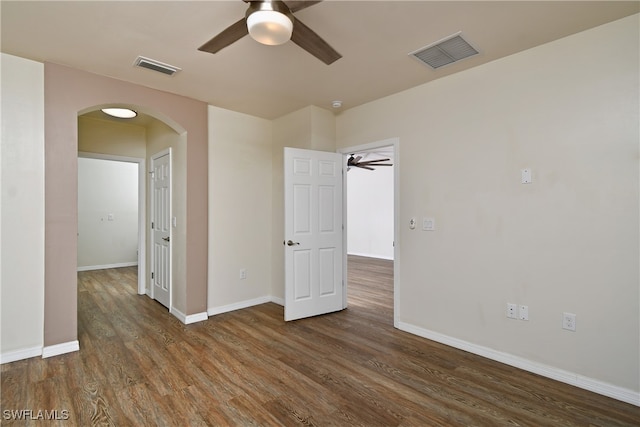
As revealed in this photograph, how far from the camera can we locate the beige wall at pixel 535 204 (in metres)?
2.14

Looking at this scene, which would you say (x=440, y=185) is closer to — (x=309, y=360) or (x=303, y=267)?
(x=303, y=267)

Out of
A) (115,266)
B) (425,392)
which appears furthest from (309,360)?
(115,266)

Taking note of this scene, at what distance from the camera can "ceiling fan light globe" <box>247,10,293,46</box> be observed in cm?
166

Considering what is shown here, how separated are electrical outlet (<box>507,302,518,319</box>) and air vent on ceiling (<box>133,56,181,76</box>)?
12.0 feet

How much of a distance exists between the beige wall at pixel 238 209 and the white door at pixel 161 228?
26.2 inches

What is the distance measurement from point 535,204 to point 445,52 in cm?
146

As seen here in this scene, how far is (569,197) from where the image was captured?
2330 mm

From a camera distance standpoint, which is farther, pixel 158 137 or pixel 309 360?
pixel 158 137

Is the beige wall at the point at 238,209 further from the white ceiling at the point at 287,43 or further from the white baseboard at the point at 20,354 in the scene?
the white baseboard at the point at 20,354

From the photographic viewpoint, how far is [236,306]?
404 cm

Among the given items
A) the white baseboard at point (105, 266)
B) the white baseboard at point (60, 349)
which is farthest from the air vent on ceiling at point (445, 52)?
the white baseboard at point (105, 266)

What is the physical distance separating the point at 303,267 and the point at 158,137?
2805 millimetres

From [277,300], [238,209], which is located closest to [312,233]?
[238,209]

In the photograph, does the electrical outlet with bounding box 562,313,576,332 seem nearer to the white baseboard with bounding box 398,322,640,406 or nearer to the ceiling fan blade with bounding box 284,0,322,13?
the white baseboard with bounding box 398,322,640,406
